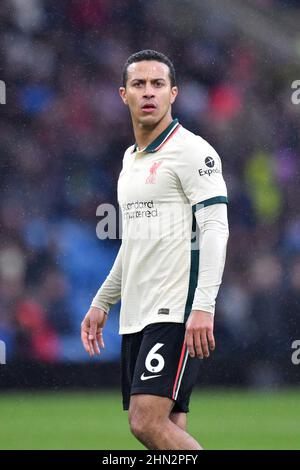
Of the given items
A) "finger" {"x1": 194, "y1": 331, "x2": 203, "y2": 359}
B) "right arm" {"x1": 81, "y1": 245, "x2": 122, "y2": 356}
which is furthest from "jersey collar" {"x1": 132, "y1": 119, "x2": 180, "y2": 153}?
"finger" {"x1": 194, "y1": 331, "x2": 203, "y2": 359}

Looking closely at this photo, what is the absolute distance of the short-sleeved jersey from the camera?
14.6ft

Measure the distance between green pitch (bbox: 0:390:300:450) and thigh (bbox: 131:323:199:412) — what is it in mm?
2739

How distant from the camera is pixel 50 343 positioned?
Answer: 9.48m

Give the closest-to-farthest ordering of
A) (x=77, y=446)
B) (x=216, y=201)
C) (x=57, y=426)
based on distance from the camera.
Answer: (x=216, y=201), (x=77, y=446), (x=57, y=426)

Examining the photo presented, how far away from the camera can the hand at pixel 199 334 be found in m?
4.22

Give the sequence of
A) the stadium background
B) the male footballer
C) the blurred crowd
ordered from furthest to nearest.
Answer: the blurred crowd, the stadium background, the male footballer

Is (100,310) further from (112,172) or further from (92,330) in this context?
(112,172)

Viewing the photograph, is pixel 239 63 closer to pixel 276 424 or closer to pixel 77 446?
pixel 276 424

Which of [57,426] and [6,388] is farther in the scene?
[6,388]

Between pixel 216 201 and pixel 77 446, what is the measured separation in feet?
10.4

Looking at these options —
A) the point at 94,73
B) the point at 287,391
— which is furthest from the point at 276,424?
the point at 94,73
